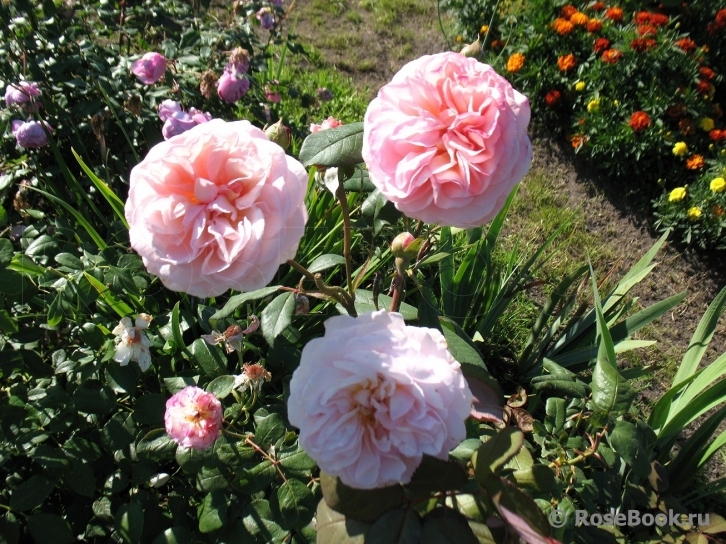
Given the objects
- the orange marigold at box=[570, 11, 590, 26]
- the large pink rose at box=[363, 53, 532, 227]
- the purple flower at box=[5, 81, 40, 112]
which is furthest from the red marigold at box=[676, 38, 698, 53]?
the purple flower at box=[5, 81, 40, 112]

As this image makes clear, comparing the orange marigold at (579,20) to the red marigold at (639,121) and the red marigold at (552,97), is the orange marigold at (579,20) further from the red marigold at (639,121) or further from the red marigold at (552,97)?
the red marigold at (639,121)

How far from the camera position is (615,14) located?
3.04 meters

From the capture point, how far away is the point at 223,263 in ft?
2.11

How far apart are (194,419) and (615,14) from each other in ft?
10.6

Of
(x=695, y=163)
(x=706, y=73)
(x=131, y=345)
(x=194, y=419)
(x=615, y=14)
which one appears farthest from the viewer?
(x=615, y=14)

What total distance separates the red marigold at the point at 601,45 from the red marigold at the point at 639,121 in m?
0.47

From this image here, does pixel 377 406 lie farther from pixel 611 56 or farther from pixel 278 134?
pixel 611 56

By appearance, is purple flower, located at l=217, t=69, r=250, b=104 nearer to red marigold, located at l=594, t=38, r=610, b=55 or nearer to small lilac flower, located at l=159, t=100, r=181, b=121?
small lilac flower, located at l=159, t=100, r=181, b=121

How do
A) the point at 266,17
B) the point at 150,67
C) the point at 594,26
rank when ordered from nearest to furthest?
the point at 150,67, the point at 266,17, the point at 594,26

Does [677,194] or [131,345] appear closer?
[131,345]

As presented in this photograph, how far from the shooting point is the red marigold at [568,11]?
3.05 meters

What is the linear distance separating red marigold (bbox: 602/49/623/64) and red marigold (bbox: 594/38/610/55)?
71mm

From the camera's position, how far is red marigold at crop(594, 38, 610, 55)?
113 inches

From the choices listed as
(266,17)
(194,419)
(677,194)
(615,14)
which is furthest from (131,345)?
(615,14)
